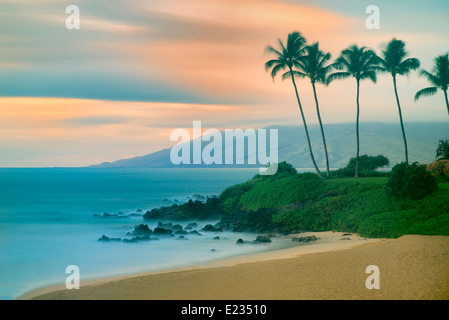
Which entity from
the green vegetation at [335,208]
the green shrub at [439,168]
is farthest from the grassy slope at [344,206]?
the green shrub at [439,168]

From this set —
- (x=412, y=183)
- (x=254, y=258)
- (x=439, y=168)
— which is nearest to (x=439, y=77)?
(x=439, y=168)

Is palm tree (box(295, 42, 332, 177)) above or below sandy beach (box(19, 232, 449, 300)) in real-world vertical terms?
above

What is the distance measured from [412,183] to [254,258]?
11340 mm

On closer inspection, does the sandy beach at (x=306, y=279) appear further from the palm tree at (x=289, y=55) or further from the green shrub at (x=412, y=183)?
the palm tree at (x=289, y=55)

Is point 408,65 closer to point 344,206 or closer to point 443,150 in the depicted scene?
point 443,150

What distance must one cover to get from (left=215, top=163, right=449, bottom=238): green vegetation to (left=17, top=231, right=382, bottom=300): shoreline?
1.66 meters

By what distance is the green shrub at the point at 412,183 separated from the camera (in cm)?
2484

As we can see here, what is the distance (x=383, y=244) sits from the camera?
18906 millimetres

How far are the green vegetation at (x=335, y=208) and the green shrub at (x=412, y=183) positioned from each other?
0.31 meters

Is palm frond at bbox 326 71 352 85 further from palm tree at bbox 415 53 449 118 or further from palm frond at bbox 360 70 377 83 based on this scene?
palm tree at bbox 415 53 449 118

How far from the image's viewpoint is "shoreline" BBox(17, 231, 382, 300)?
16.3m

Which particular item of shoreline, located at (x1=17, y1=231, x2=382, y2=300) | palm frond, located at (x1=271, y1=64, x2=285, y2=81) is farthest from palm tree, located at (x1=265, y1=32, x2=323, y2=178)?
shoreline, located at (x1=17, y1=231, x2=382, y2=300)
